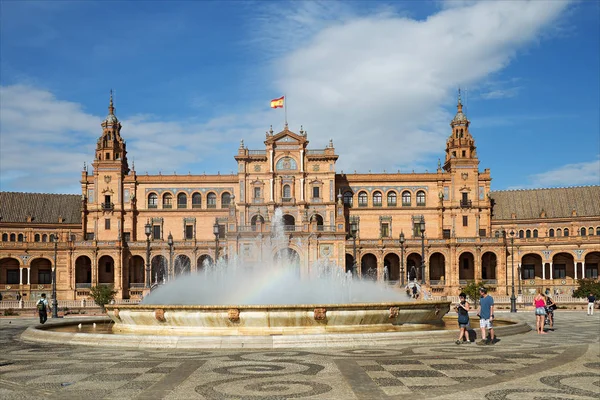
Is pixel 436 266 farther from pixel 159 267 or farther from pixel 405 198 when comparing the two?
pixel 159 267

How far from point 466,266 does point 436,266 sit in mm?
3660

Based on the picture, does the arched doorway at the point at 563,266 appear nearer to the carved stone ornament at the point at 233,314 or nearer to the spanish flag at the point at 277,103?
the spanish flag at the point at 277,103

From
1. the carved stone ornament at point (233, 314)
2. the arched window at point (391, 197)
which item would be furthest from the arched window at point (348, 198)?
the carved stone ornament at point (233, 314)

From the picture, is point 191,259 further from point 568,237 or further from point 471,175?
point 568,237

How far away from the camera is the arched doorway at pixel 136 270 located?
84.6 metres

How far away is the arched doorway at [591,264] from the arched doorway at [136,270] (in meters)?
55.3

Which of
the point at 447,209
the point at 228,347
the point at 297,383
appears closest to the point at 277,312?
the point at 228,347

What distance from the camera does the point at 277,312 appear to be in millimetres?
21859

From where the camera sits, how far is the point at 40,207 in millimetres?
92875

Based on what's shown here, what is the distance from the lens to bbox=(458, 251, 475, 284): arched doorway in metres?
83.8

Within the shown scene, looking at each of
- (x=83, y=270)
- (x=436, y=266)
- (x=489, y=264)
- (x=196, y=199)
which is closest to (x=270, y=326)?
(x=436, y=266)

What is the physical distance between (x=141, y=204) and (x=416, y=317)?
68475mm

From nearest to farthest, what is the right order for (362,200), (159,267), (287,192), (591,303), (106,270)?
(591,303) < (287,192) < (106,270) < (159,267) < (362,200)

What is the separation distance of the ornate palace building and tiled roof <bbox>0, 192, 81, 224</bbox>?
0.19 m
